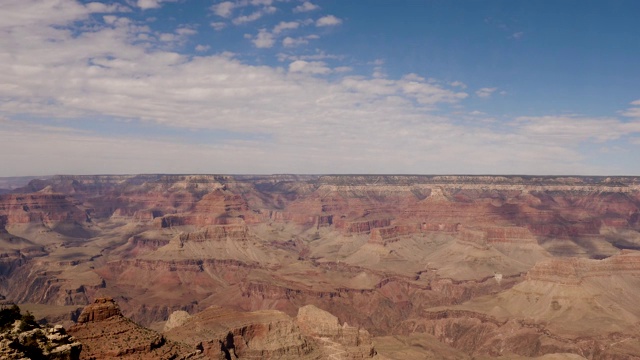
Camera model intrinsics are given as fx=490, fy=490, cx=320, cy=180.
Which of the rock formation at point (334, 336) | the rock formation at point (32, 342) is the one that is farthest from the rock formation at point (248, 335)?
the rock formation at point (32, 342)

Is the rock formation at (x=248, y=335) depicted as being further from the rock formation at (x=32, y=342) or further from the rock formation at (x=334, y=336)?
the rock formation at (x=32, y=342)

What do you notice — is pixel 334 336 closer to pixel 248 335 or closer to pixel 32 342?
pixel 248 335

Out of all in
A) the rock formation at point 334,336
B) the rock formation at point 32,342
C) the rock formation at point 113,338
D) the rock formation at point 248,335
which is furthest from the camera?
the rock formation at point 334,336

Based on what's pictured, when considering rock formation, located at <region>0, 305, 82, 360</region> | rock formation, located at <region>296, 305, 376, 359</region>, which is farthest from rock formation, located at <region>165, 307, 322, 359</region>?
rock formation, located at <region>0, 305, 82, 360</region>

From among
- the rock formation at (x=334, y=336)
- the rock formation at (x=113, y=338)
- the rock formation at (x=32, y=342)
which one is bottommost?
the rock formation at (x=334, y=336)

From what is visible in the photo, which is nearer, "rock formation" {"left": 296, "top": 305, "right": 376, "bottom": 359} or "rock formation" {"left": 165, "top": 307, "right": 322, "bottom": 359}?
Result: "rock formation" {"left": 165, "top": 307, "right": 322, "bottom": 359}

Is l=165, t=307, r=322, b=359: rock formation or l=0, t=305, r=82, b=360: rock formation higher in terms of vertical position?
l=0, t=305, r=82, b=360: rock formation

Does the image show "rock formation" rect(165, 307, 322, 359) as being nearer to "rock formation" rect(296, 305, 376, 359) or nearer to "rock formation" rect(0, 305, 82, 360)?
"rock formation" rect(296, 305, 376, 359)

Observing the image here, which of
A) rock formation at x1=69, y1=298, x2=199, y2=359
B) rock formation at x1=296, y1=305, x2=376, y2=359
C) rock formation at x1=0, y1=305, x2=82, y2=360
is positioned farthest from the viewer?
rock formation at x1=296, y1=305, x2=376, y2=359

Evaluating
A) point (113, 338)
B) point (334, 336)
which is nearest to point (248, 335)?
point (334, 336)

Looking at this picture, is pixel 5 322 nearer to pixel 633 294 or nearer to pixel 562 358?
pixel 562 358

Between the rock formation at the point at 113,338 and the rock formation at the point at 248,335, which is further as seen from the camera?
the rock formation at the point at 248,335
